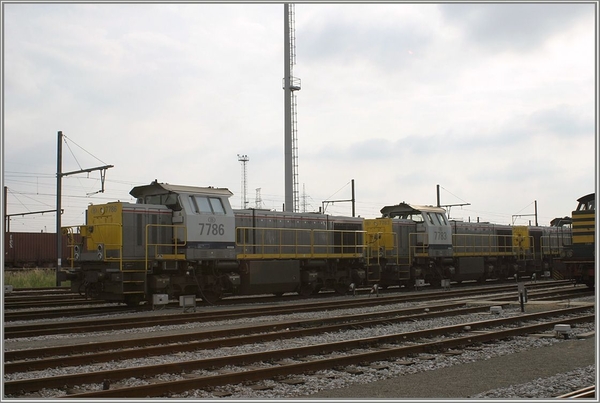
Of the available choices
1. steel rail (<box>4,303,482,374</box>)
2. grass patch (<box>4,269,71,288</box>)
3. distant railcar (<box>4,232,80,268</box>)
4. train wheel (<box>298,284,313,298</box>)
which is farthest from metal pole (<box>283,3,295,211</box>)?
steel rail (<box>4,303,482,374</box>)

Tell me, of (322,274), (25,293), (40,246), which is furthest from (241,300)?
(40,246)

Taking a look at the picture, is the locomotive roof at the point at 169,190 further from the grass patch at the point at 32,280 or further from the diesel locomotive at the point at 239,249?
the grass patch at the point at 32,280

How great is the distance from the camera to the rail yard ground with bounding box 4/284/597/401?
756 centimetres

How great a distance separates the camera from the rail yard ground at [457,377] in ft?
24.8

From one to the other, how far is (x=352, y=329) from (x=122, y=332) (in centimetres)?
478

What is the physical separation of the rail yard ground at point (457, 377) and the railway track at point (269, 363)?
0.50ft

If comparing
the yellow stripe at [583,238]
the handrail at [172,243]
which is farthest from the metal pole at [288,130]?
the handrail at [172,243]

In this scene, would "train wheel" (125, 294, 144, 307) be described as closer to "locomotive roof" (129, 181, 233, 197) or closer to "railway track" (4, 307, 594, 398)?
"locomotive roof" (129, 181, 233, 197)

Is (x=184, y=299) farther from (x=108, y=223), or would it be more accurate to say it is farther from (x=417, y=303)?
(x=417, y=303)

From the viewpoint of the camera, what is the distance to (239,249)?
20.3 meters

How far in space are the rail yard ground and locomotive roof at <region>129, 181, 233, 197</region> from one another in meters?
7.69

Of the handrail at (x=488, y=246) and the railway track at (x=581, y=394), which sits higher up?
the handrail at (x=488, y=246)

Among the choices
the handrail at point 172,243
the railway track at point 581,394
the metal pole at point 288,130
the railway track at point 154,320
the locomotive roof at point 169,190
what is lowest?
the railway track at point 581,394

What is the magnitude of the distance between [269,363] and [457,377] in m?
2.77
